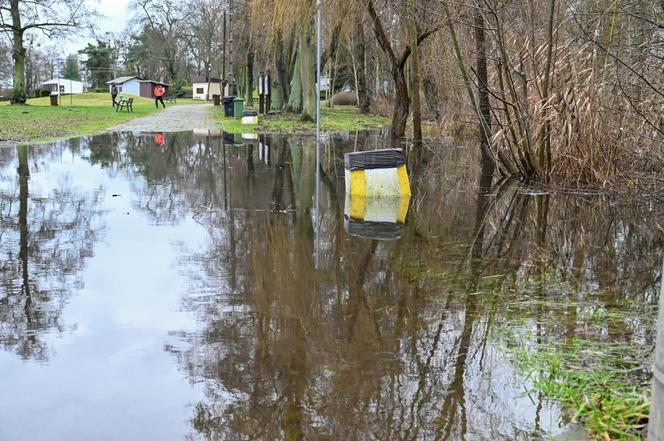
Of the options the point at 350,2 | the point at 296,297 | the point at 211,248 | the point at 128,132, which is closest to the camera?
the point at 296,297

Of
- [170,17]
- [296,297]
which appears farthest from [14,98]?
[296,297]

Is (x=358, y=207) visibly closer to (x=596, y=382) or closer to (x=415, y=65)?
(x=596, y=382)

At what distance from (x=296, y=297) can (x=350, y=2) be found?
48.0 ft

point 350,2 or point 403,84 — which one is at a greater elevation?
point 350,2

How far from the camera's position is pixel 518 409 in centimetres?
369

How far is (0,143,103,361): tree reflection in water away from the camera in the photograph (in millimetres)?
4918

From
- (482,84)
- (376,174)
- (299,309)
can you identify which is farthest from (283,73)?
(299,309)

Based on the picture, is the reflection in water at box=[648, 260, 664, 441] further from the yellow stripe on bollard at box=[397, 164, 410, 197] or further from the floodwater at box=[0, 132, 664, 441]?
the yellow stripe on bollard at box=[397, 164, 410, 197]

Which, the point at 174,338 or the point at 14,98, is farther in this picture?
the point at 14,98

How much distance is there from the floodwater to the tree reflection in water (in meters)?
A: 0.03

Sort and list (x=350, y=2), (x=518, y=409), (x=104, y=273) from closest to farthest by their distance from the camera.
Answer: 1. (x=518, y=409)
2. (x=104, y=273)
3. (x=350, y=2)

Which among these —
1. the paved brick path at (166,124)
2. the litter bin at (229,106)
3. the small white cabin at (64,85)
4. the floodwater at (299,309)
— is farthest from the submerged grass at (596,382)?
the small white cabin at (64,85)

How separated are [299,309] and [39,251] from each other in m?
3.26

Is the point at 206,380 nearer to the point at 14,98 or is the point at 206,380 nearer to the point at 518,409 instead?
the point at 518,409
